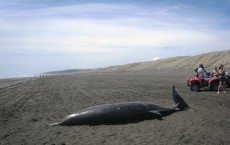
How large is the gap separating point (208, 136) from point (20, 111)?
8.41m

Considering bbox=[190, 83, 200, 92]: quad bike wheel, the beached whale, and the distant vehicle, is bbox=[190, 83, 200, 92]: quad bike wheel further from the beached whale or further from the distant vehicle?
the beached whale

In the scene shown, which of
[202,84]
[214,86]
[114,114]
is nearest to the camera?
[114,114]

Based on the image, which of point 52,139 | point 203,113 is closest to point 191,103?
point 203,113

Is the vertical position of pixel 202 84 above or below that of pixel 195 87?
above

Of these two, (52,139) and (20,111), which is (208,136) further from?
(20,111)

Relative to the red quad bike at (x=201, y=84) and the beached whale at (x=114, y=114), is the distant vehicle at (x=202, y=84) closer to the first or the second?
the red quad bike at (x=201, y=84)

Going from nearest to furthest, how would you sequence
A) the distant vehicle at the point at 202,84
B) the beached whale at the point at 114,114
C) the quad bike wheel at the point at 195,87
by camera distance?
1. the beached whale at the point at 114,114
2. the distant vehicle at the point at 202,84
3. the quad bike wheel at the point at 195,87

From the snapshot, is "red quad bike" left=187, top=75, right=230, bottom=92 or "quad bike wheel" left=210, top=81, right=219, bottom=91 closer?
"quad bike wheel" left=210, top=81, right=219, bottom=91

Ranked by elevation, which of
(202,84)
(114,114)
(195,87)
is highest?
(202,84)

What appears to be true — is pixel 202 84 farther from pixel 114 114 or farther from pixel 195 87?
pixel 114 114

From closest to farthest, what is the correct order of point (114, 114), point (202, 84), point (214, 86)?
point (114, 114) < point (214, 86) < point (202, 84)

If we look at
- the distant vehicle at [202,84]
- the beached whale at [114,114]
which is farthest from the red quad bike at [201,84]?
the beached whale at [114,114]

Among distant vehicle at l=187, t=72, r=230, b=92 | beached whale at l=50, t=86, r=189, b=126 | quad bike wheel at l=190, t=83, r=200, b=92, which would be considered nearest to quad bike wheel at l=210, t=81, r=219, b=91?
distant vehicle at l=187, t=72, r=230, b=92

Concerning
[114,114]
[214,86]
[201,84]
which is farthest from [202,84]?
[114,114]
